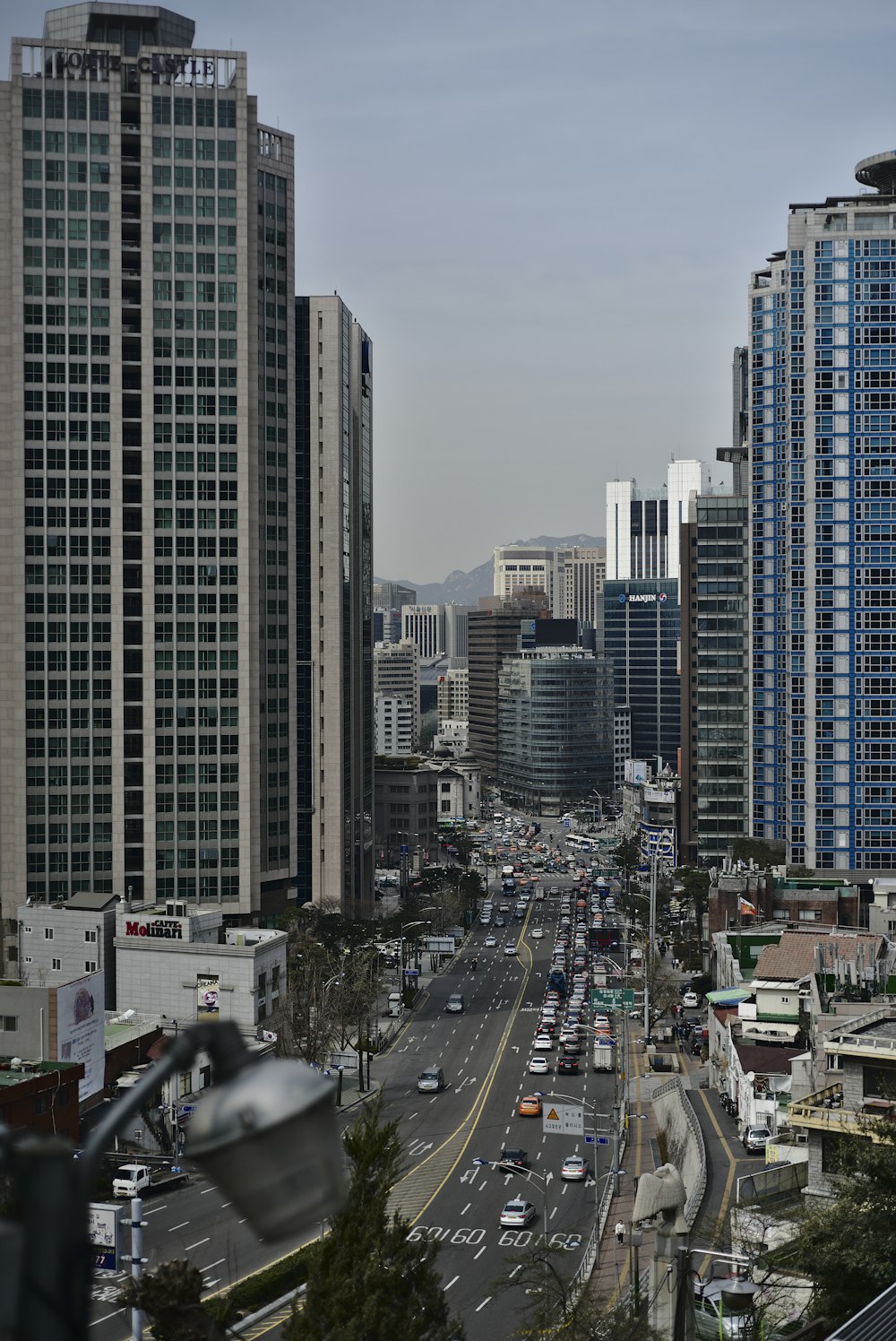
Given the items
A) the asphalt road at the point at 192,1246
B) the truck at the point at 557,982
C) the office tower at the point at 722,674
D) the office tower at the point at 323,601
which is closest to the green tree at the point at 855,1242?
the asphalt road at the point at 192,1246

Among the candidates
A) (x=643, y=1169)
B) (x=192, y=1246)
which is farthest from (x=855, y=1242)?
(x=643, y=1169)

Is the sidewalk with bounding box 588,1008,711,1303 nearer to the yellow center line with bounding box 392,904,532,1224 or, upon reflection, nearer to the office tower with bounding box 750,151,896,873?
the yellow center line with bounding box 392,904,532,1224

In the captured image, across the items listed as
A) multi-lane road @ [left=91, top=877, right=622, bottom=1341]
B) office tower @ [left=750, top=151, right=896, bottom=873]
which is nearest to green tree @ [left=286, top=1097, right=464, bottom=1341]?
multi-lane road @ [left=91, top=877, right=622, bottom=1341]

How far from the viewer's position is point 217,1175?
24.2 feet

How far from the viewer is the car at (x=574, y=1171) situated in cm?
7588

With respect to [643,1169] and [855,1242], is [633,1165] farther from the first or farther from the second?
[855,1242]

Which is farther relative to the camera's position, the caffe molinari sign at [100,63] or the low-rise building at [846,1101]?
the caffe molinari sign at [100,63]

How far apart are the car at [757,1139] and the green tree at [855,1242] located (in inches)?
1100

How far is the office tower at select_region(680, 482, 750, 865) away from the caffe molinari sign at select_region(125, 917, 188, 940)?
81641mm

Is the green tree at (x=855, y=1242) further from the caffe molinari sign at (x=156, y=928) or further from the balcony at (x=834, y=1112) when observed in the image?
the caffe molinari sign at (x=156, y=928)

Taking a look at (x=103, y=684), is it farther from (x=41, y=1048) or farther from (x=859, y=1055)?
(x=859, y=1055)

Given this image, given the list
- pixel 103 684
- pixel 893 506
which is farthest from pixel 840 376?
pixel 103 684

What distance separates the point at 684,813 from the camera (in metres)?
196

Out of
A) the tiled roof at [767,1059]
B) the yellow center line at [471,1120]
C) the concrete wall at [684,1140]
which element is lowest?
the yellow center line at [471,1120]
